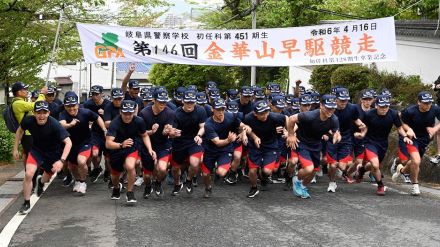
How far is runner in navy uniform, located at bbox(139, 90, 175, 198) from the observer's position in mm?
11148

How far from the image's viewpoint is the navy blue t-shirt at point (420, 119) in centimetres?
1175

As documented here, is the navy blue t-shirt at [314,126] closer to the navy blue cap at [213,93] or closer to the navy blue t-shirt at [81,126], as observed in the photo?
the navy blue cap at [213,93]

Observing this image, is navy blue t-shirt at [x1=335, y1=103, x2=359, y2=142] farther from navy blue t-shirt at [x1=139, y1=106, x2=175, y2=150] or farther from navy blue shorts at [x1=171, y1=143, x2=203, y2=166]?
navy blue t-shirt at [x1=139, y1=106, x2=175, y2=150]

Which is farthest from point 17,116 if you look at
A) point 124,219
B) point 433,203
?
point 433,203

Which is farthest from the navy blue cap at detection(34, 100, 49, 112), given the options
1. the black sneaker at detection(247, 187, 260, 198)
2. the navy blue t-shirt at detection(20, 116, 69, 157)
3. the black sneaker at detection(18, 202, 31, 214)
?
the black sneaker at detection(247, 187, 260, 198)

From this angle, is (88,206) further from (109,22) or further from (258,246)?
(109,22)

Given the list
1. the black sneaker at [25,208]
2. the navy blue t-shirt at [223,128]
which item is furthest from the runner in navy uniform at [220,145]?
the black sneaker at [25,208]

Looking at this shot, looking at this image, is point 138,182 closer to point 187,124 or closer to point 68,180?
point 68,180

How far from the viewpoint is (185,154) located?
37.8 feet

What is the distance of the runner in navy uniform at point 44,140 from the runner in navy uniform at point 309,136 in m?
3.88

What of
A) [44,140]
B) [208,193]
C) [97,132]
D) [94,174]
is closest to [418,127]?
Answer: [208,193]

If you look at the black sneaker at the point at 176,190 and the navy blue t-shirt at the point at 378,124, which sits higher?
the navy blue t-shirt at the point at 378,124

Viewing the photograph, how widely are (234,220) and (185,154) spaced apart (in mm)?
2634

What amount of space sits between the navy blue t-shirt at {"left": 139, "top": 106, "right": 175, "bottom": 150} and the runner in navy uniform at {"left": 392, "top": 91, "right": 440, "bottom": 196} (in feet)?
14.4
